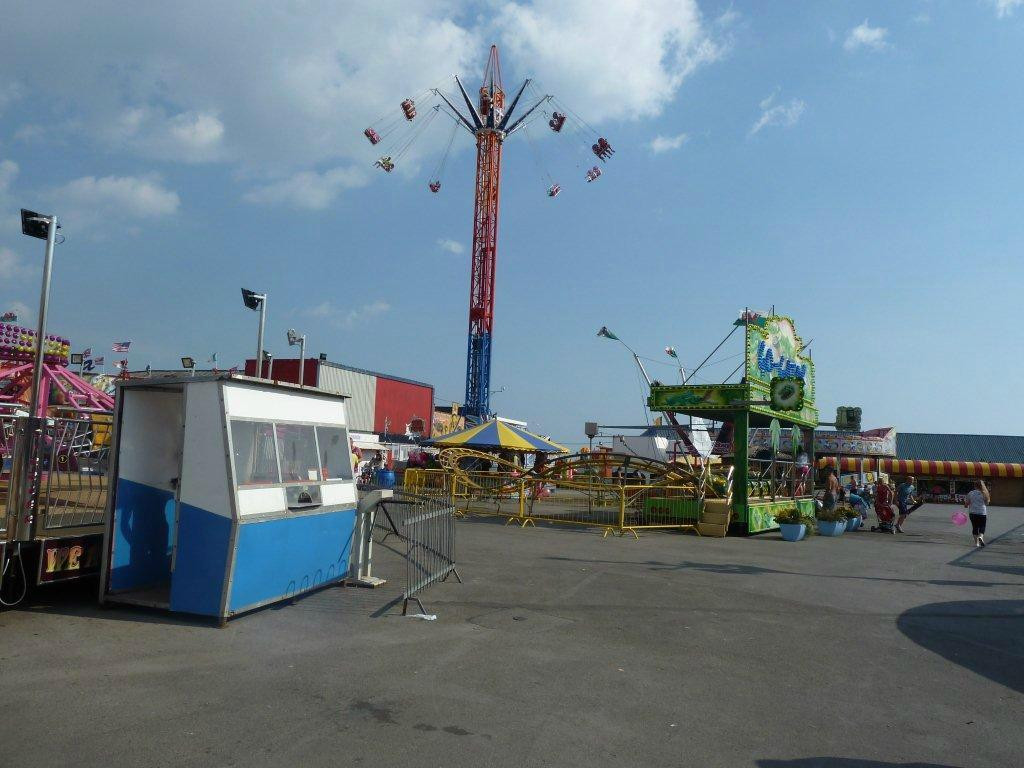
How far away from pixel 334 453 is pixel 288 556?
152cm

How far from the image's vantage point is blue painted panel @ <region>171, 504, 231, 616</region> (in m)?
7.08

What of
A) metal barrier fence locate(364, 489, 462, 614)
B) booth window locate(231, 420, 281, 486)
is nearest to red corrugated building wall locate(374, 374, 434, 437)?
metal barrier fence locate(364, 489, 462, 614)

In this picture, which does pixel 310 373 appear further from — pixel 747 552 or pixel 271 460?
pixel 271 460

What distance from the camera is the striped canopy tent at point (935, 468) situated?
4519 cm

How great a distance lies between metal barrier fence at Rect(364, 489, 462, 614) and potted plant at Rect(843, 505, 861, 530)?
1463cm

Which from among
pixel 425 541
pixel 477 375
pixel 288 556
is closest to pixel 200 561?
pixel 288 556

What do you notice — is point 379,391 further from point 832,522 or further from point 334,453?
point 334,453

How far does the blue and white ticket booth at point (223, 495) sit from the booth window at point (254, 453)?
0.01 m

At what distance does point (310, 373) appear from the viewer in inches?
1794

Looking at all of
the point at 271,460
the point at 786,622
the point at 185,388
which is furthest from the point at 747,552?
the point at 185,388

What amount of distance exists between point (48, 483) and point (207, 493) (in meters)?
1.73

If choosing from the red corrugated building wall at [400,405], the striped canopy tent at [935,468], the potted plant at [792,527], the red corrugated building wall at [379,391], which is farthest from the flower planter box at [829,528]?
the red corrugated building wall at [400,405]

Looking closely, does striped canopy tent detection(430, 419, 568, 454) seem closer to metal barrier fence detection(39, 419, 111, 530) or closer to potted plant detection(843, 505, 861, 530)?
potted plant detection(843, 505, 861, 530)

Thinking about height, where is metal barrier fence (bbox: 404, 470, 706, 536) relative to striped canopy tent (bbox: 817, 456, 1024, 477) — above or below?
below
